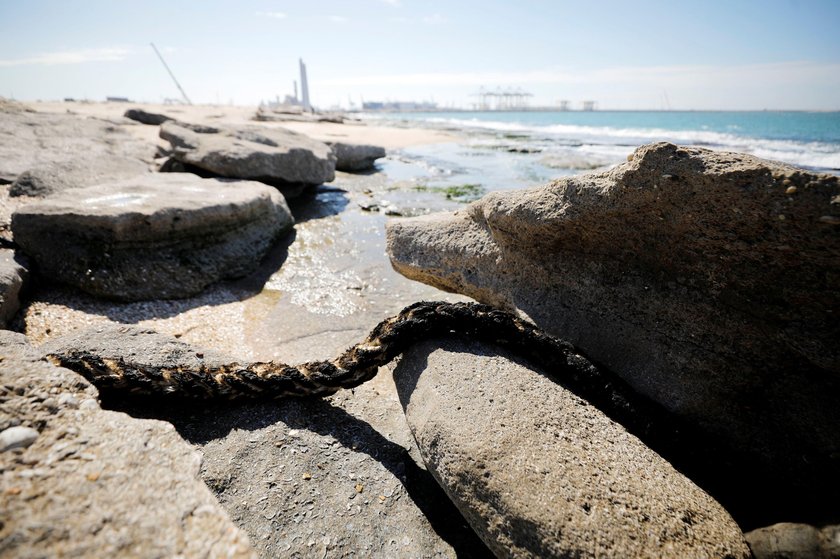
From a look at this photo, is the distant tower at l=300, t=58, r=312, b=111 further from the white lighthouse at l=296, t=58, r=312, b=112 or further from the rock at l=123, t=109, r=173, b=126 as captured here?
the rock at l=123, t=109, r=173, b=126

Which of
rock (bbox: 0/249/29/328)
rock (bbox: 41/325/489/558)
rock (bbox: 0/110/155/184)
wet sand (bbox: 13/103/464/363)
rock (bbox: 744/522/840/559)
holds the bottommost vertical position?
wet sand (bbox: 13/103/464/363)

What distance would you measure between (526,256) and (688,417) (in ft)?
4.32

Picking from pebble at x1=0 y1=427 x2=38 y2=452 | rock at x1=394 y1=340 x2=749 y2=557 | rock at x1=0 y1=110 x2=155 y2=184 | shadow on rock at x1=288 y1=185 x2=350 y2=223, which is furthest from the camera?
shadow on rock at x1=288 y1=185 x2=350 y2=223

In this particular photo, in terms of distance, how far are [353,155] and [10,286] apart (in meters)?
10.9

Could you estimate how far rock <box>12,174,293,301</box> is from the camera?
4438 mm

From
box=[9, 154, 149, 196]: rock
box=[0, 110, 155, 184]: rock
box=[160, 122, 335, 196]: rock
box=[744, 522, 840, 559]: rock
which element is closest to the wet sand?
box=[160, 122, 335, 196]: rock

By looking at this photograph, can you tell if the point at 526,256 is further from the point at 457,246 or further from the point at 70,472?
the point at 70,472

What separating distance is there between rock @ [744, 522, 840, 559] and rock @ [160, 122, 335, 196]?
26.4ft

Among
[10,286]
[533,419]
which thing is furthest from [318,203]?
[533,419]

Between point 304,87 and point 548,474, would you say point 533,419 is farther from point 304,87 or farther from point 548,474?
point 304,87

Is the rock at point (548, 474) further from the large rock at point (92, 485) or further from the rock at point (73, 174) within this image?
the rock at point (73, 174)

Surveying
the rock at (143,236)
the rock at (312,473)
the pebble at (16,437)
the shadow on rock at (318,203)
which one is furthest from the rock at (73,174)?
the pebble at (16,437)

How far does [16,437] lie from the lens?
150 cm

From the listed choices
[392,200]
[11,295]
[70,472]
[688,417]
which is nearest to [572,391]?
[688,417]
